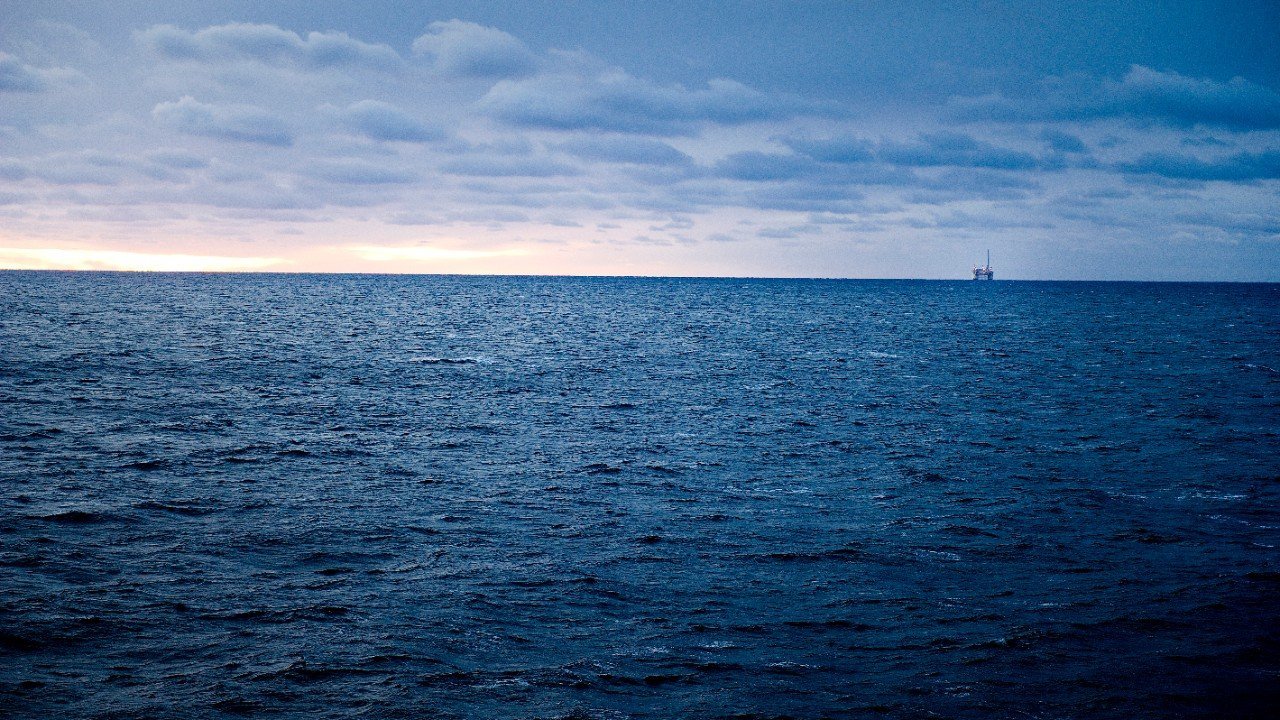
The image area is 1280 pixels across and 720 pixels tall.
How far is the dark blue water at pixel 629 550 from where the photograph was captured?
51.3 feet

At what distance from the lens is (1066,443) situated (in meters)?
38.6

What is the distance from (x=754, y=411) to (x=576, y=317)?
96.3 metres

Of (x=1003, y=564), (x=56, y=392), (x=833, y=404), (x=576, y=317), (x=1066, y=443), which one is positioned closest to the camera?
(x=1003, y=564)

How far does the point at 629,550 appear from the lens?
2341cm

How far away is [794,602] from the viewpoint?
19719 mm

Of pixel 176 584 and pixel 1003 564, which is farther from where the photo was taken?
pixel 1003 564

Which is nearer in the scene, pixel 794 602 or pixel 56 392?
pixel 794 602

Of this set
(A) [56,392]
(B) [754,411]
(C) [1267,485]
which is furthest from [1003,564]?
(A) [56,392]

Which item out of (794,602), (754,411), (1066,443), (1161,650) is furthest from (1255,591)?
(754,411)

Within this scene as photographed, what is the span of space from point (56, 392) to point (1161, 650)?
2022 inches

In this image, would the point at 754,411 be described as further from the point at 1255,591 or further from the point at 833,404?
the point at 1255,591

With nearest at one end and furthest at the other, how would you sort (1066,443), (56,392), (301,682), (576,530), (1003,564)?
1. (301,682)
2. (1003,564)
3. (576,530)
4. (1066,443)
5. (56,392)

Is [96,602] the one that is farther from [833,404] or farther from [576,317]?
[576,317]

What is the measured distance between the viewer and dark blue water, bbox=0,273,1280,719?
1562 centimetres
